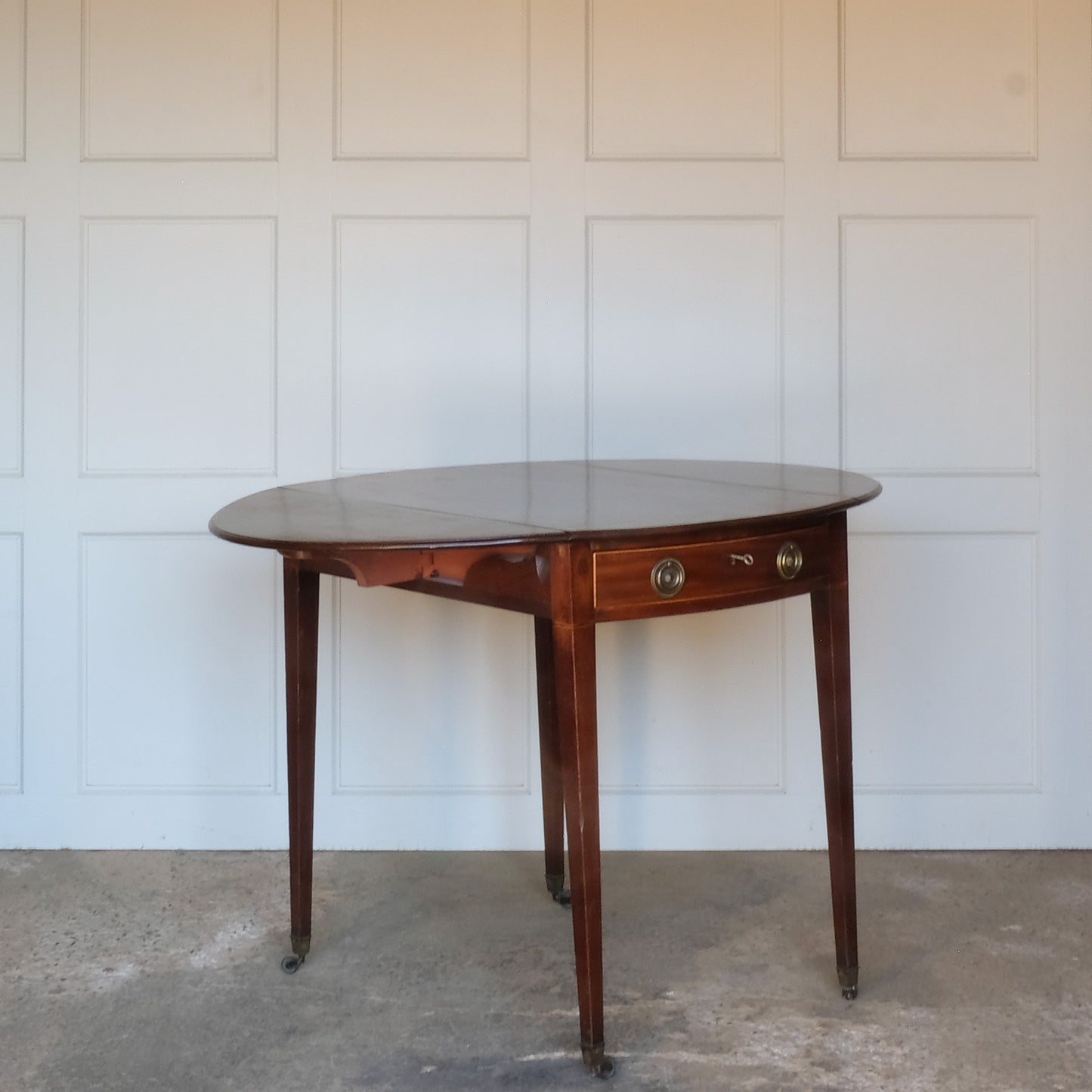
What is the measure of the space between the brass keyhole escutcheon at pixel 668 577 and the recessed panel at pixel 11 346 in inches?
75.5

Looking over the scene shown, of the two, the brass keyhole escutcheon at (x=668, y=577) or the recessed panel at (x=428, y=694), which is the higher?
the brass keyhole escutcheon at (x=668, y=577)

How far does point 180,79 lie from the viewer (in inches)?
124

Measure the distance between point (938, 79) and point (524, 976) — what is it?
229 cm

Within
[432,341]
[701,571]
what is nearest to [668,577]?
[701,571]

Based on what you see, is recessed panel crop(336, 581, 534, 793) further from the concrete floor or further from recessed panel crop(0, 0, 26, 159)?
recessed panel crop(0, 0, 26, 159)

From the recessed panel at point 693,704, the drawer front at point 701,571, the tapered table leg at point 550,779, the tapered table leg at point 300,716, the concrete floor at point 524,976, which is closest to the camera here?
the drawer front at point 701,571

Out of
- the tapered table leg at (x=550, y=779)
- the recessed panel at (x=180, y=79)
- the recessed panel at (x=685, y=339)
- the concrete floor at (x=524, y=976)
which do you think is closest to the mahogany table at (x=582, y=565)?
the concrete floor at (x=524, y=976)

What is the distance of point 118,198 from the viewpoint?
317 centimetres

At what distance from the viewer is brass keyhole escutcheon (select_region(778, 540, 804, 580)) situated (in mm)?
2170

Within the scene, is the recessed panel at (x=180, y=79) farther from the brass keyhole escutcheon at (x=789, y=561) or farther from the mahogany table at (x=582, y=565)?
the brass keyhole escutcheon at (x=789, y=561)

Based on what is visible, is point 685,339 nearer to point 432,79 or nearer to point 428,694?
point 432,79

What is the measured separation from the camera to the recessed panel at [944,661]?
321 cm

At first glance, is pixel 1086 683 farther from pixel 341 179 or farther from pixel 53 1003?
pixel 53 1003

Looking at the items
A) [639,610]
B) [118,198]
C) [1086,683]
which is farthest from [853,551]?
[118,198]
